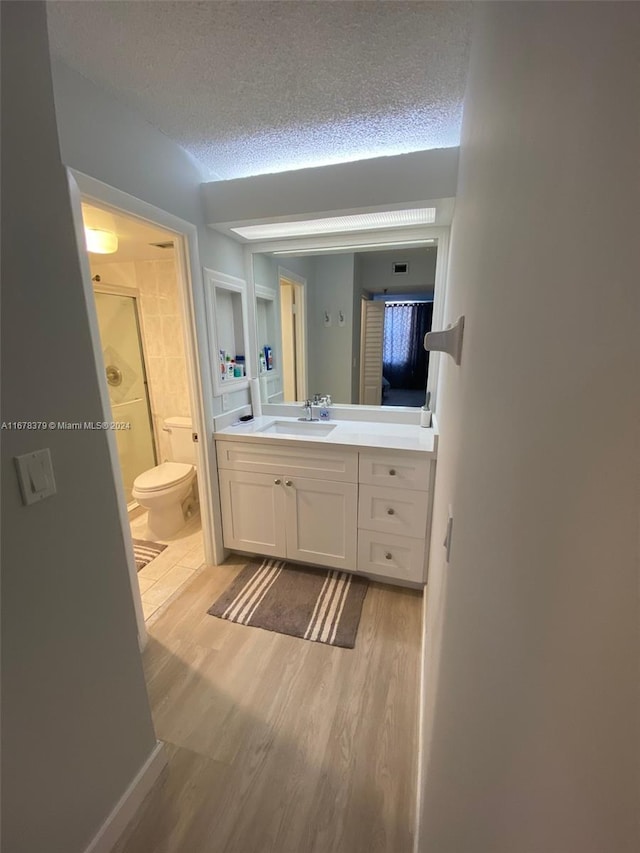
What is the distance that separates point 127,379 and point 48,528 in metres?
2.48

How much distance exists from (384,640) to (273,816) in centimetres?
81

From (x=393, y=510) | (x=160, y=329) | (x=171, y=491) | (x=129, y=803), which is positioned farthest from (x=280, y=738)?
(x=160, y=329)

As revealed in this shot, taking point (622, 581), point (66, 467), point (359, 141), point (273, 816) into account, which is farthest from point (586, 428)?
point (359, 141)

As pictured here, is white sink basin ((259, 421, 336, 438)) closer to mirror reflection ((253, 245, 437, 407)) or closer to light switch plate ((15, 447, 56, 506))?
mirror reflection ((253, 245, 437, 407))

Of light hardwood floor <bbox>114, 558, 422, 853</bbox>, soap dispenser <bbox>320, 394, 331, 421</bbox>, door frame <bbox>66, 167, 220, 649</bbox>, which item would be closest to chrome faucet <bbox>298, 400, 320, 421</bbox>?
soap dispenser <bbox>320, 394, 331, 421</bbox>

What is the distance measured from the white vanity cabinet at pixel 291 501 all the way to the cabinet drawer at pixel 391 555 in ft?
0.20

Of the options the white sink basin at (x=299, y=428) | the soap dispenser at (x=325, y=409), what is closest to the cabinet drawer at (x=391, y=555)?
the white sink basin at (x=299, y=428)

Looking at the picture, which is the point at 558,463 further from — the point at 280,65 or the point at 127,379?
the point at 127,379

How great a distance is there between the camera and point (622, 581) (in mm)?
214

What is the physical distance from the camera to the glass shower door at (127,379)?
283 centimetres

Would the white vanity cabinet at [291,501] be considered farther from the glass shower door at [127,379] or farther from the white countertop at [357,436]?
the glass shower door at [127,379]

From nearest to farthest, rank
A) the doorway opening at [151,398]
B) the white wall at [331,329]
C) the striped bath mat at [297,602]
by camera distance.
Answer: the striped bath mat at [297,602] → the white wall at [331,329] → the doorway opening at [151,398]

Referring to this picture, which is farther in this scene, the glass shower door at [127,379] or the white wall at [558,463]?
the glass shower door at [127,379]

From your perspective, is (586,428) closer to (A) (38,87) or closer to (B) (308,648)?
(A) (38,87)
